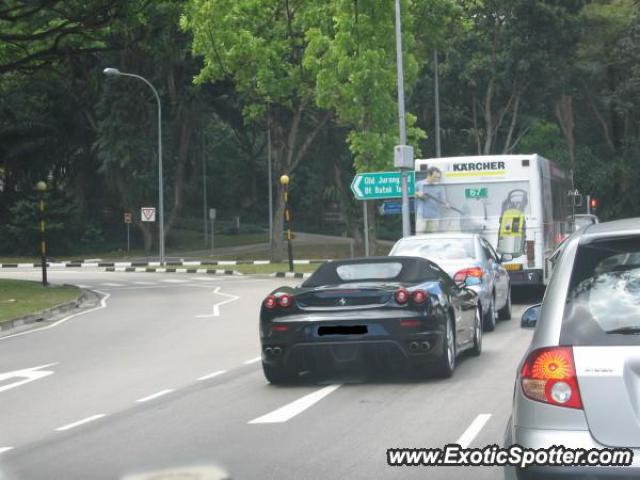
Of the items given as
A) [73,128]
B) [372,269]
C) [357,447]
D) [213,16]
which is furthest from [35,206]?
[357,447]

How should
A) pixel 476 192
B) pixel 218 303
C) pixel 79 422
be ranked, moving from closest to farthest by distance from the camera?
pixel 79 422
pixel 476 192
pixel 218 303

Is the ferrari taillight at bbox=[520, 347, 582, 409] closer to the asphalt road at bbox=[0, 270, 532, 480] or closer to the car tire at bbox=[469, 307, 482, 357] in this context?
the asphalt road at bbox=[0, 270, 532, 480]

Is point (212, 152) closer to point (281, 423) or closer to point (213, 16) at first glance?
point (213, 16)

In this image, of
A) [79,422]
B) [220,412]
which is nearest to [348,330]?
[220,412]

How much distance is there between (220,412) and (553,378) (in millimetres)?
5901

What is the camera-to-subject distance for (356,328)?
11586 millimetres

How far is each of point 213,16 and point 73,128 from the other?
20331 millimetres

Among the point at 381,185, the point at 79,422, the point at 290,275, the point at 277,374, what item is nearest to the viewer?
the point at 79,422

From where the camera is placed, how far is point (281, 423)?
9695 mm

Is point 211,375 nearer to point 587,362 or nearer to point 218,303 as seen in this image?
point 587,362

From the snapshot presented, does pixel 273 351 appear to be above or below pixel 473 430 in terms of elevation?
above

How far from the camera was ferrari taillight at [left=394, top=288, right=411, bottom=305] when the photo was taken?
1164 centimetres

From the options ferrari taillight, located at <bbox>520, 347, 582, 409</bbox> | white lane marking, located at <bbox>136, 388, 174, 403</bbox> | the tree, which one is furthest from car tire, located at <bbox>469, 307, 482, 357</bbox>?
the tree

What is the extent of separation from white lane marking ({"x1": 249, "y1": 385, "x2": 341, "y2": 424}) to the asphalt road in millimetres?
19
